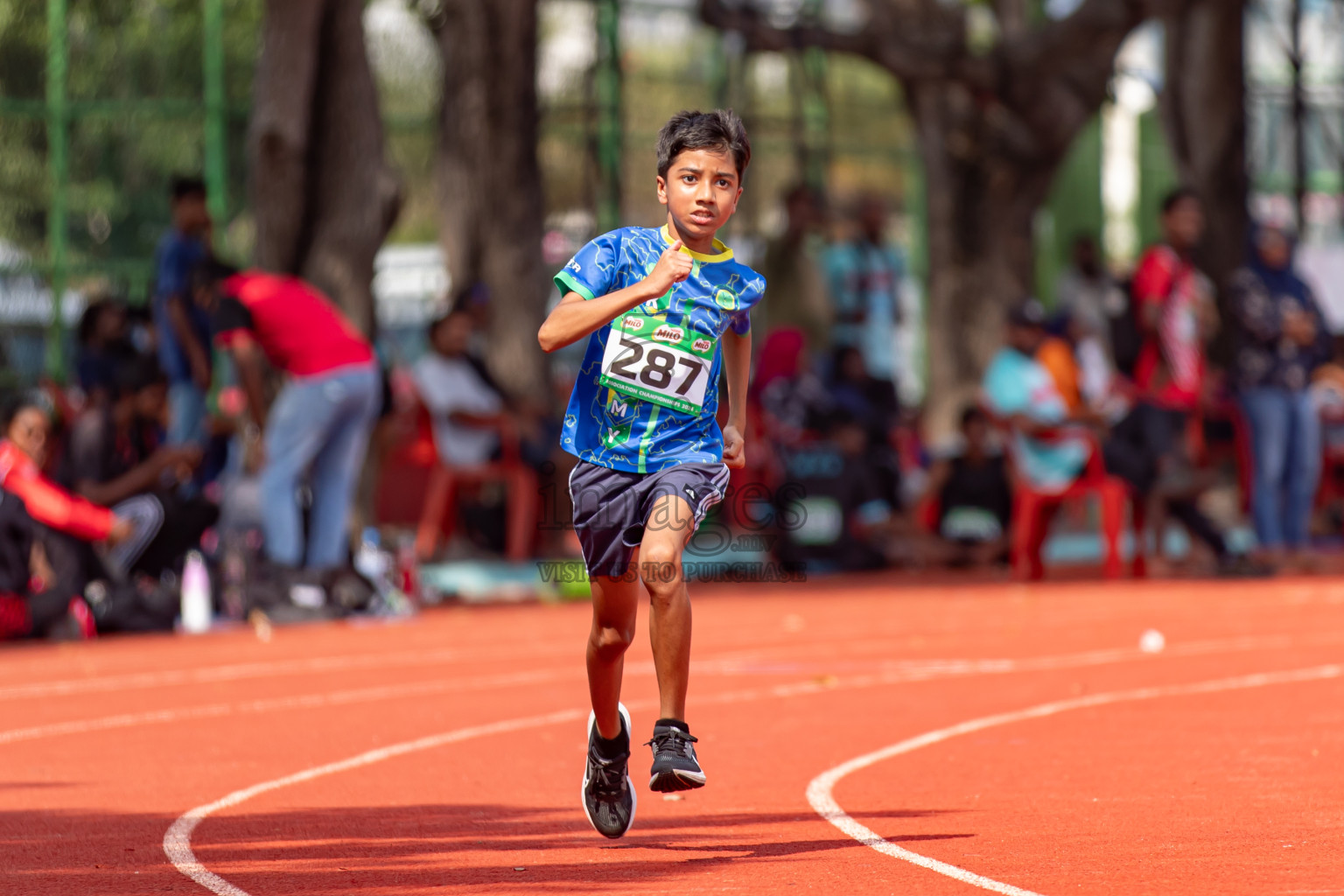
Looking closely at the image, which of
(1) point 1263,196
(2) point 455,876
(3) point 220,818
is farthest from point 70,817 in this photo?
(1) point 1263,196

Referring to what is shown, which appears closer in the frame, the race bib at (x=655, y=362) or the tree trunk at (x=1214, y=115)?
the race bib at (x=655, y=362)

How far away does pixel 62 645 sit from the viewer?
40.5ft

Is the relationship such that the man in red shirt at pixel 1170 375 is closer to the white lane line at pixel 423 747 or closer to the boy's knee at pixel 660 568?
the white lane line at pixel 423 747

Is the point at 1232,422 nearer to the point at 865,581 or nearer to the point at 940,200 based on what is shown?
the point at 865,581

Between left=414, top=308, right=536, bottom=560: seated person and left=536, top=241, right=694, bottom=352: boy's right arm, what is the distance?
9.69 m

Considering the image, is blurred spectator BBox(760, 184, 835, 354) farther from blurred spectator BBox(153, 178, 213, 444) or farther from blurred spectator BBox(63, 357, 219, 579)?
blurred spectator BBox(63, 357, 219, 579)

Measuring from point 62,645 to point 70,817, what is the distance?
230 inches

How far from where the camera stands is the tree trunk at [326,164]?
15336mm

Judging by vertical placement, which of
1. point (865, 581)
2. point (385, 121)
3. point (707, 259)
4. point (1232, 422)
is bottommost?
point (865, 581)

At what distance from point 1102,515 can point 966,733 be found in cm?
760

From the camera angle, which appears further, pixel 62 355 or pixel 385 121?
pixel 385 121

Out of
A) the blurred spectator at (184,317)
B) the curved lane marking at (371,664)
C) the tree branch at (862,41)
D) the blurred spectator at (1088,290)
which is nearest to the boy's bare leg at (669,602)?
the curved lane marking at (371,664)

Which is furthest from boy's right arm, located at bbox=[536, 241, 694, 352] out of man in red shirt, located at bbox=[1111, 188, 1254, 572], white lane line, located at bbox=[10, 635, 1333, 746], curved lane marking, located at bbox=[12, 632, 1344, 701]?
man in red shirt, located at bbox=[1111, 188, 1254, 572]

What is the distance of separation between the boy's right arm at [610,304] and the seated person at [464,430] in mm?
9686
